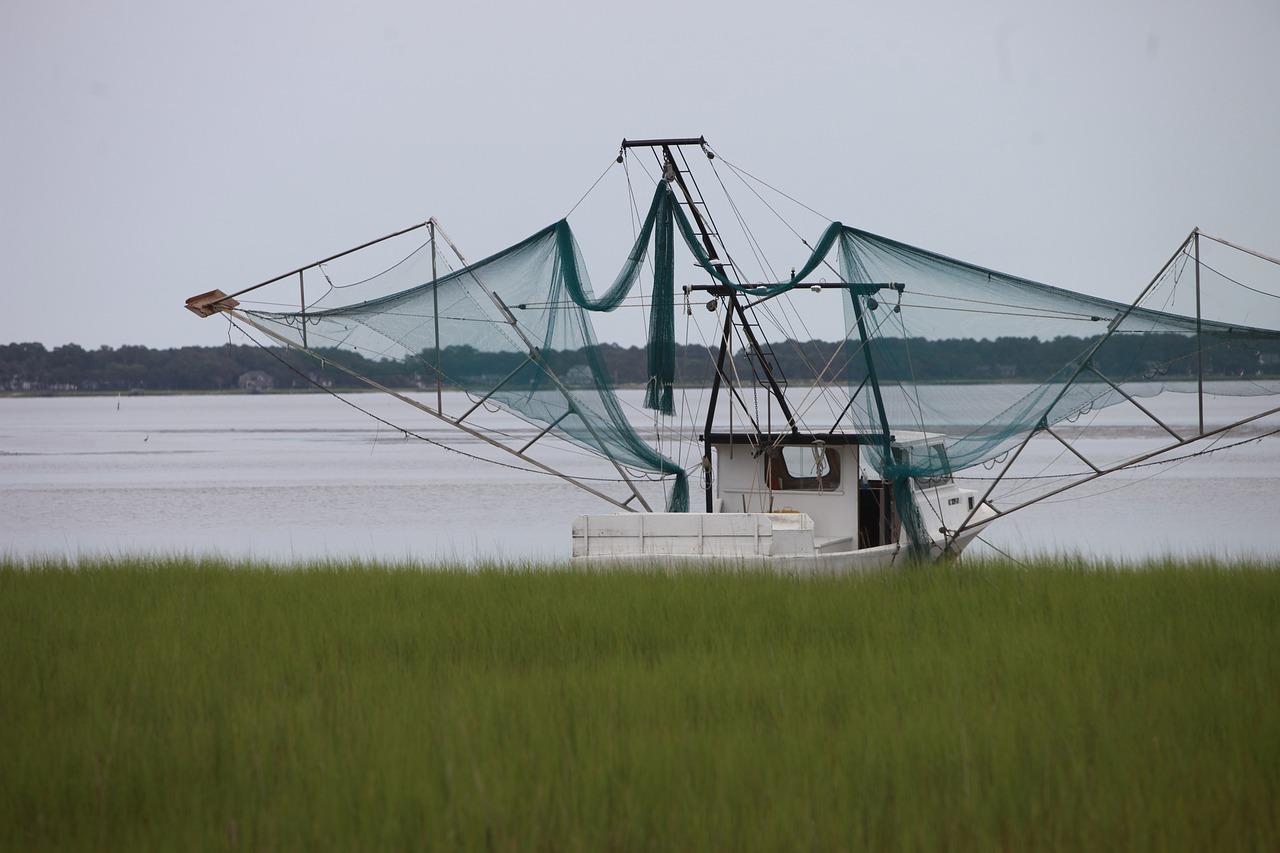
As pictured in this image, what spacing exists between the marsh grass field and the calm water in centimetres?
515

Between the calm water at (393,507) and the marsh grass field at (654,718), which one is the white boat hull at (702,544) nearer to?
the marsh grass field at (654,718)

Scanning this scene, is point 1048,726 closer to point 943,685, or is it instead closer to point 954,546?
point 943,685

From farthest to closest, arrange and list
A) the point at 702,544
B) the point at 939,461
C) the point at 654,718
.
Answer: the point at 939,461 → the point at 702,544 → the point at 654,718

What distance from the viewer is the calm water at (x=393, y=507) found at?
74.6 feet

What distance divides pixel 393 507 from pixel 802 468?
63.7ft

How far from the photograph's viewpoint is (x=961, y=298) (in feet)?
41.0

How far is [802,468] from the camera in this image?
13984 mm

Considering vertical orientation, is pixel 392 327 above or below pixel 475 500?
above

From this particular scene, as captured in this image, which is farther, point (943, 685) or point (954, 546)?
point (954, 546)

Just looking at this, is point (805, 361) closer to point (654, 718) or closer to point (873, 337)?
point (873, 337)

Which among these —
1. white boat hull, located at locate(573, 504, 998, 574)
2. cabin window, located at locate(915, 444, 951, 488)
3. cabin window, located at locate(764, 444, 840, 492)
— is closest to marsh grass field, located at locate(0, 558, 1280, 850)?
white boat hull, located at locate(573, 504, 998, 574)

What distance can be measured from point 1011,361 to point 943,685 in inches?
228

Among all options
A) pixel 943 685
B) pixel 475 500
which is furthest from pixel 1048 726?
pixel 475 500

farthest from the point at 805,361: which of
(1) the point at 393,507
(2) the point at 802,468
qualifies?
(1) the point at 393,507
